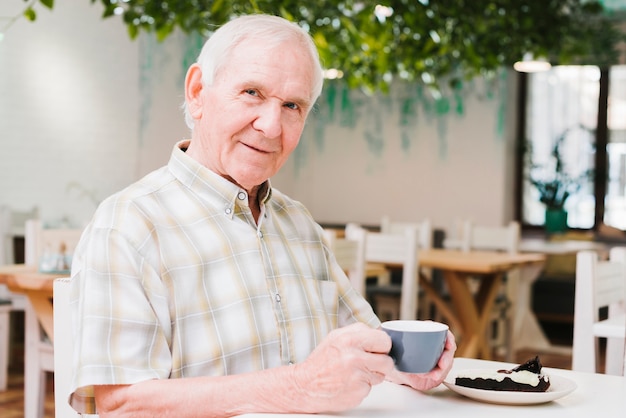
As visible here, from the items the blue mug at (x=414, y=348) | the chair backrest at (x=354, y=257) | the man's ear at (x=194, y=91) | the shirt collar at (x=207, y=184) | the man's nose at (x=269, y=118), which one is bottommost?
the chair backrest at (x=354, y=257)

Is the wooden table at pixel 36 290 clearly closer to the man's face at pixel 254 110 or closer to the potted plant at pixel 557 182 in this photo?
the man's face at pixel 254 110

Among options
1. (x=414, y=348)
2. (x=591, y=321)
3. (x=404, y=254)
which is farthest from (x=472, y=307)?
(x=414, y=348)

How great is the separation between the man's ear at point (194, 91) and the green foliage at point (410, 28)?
2359mm

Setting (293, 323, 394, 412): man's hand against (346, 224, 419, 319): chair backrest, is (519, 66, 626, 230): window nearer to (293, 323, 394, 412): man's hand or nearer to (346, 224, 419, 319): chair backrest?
(346, 224, 419, 319): chair backrest

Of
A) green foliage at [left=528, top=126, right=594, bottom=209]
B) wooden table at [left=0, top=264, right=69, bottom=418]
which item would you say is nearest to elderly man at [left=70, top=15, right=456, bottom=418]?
wooden table at [left=0, top=264, right=69, bottom=418]

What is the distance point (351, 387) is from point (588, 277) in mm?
1291

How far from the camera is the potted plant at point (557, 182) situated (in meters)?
7.80

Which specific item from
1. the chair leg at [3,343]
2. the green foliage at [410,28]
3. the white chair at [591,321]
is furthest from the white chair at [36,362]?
the white chair at [591,321]

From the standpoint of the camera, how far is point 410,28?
514 cm

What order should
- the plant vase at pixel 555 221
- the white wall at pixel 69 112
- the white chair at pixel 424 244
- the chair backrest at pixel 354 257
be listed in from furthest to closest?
the plant vase at pixel 555 221, the white wall at pixel 69 112, the white chair at pixel 424 244, the chair backrest at pixel 354 257

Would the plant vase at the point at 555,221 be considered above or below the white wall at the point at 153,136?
below

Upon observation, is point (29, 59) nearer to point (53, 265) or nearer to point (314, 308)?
point (53, 265)

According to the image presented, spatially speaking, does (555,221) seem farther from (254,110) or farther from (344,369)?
(344,369)

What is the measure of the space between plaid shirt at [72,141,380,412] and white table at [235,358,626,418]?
18 centimetres
